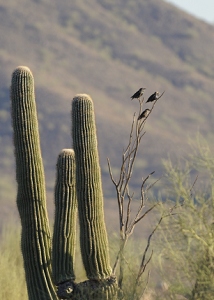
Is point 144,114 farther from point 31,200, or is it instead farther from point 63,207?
point 31,200

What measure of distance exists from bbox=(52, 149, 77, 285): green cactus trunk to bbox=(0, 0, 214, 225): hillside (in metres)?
60.2

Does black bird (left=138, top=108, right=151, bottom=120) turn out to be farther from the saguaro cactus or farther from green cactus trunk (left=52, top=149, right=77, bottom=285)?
green cactus trunk (left=52, top=149, right=77, bottom=285)

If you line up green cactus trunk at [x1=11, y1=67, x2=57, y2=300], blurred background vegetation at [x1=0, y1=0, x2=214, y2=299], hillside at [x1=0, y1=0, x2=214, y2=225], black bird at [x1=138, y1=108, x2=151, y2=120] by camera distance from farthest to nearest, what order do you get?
hillside at [x1=0, y1=0, x2=214, y2=225] < blurred background vegetation at [x1=0, y1=0, x2=214, y2=299] < green cactus trunk at [x1=11, y1=67, x2=57, y2=300] < black bird at [x1=138, y1=108, x2=151, y2=120]

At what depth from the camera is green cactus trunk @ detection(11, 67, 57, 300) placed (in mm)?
9789

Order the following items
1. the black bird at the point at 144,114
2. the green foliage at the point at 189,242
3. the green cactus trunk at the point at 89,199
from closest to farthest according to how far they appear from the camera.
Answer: the green foliage at the point at 189,242
the black bird at the point at 144,114
the green cactus trunk at the point at 89,199

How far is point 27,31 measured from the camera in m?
113

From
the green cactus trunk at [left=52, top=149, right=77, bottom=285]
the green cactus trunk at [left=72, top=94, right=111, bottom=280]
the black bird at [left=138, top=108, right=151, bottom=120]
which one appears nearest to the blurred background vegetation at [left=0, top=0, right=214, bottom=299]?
the green cactus trunk at [left=52, top=149, right=77, bottom=285]

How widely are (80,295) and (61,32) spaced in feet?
364

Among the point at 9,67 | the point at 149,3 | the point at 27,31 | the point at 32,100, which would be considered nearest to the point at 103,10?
the point at 149,3

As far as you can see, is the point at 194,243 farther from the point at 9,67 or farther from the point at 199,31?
the point at 199,31

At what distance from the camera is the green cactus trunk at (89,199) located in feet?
31.7

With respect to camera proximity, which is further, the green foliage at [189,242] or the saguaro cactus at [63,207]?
the saguaro cactus at [63,207]

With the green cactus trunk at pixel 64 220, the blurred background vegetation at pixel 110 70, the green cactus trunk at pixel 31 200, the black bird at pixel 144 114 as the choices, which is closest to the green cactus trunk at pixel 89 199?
the green cactus trunk at pixel 64 220

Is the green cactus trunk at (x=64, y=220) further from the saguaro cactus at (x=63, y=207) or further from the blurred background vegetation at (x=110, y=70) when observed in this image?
the blurred background vegetation at (x=110, y=70)
